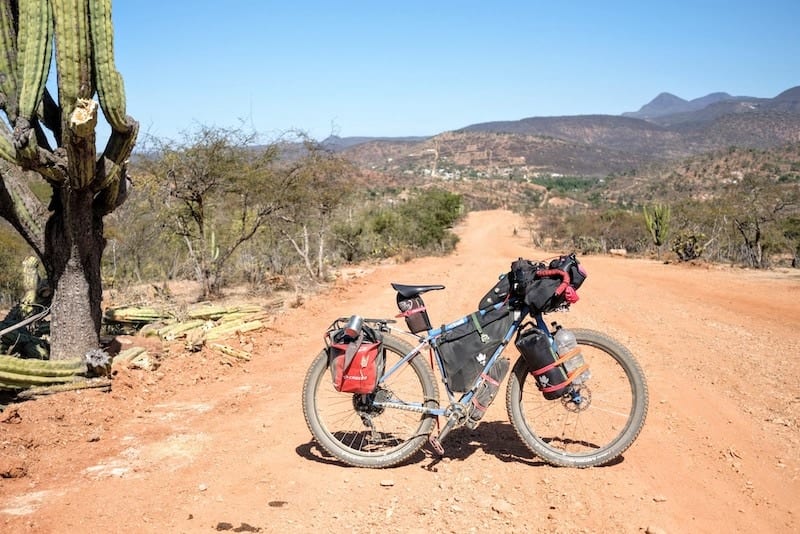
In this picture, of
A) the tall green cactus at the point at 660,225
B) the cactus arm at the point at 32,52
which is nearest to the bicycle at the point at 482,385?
the cactus arm at the point at 32,52

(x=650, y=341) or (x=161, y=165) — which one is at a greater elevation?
(x=161, y=165)

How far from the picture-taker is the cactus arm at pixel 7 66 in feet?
21.9

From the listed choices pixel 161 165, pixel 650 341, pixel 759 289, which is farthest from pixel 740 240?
pixel 161 165

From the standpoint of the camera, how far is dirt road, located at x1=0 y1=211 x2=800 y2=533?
3648mm

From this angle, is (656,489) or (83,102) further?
(83,102)

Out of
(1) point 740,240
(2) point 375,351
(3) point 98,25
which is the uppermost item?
(3) point 98,25

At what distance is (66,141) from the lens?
651 centimetres

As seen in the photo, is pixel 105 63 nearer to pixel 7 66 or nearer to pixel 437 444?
pixel 7 66

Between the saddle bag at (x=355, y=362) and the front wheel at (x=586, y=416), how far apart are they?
0.97 metres

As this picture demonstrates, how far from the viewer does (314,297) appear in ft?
41.9

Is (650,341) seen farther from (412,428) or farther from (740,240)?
(740,240)

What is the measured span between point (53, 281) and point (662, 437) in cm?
679

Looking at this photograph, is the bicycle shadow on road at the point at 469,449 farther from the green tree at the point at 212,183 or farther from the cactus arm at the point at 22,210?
the green tree at the point at 212,183

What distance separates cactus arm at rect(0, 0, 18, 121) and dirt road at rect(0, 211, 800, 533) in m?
A: 3.21
